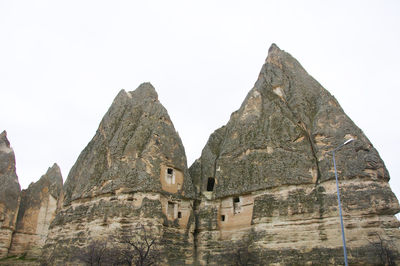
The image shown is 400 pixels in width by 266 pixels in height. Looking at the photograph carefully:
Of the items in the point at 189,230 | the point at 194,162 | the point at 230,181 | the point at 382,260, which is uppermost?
the point at 194,162

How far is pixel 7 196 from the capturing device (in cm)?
3862

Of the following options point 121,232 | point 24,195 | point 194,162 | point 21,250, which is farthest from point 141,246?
point 24,195

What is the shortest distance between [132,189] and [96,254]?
17.1 feet

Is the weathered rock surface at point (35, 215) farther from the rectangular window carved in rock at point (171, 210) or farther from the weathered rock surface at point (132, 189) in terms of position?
the rectangular window carved in rock at point (171, 210)

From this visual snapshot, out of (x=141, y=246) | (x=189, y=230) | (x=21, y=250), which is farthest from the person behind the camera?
(x=21, y=250)

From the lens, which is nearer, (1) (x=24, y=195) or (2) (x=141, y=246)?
(2) (x=141, y=246)

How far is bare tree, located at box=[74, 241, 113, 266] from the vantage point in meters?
25.2

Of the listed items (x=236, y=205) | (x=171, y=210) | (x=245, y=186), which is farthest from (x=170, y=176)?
(x=245, y=186)

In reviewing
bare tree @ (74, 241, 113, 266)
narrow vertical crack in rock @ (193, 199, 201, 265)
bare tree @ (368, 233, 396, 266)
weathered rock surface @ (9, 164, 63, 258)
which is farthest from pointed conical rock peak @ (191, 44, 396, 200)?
weathered rock surface @ (9, 164, 63, 258)

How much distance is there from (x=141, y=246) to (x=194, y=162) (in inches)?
482

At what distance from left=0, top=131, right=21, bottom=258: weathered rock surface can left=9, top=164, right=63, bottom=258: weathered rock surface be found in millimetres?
1424

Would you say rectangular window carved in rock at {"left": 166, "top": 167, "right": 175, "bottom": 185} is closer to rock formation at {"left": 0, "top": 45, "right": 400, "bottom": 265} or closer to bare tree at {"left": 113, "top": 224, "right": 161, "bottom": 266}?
rock formation at {"left": 0, "top": 45, "right": 400, "bottom": 265}

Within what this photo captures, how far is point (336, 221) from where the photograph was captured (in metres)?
24.2

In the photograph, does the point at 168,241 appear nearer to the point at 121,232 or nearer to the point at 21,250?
the point at 121,232
